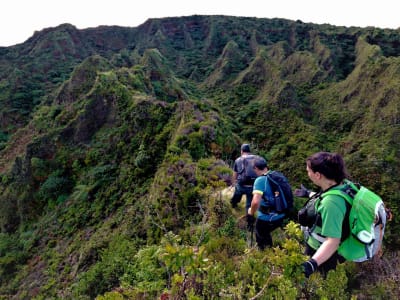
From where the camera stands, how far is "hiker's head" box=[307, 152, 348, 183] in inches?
102

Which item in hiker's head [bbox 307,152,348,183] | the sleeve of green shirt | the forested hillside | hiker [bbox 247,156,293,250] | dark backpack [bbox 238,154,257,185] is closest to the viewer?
the sleeve of green shirt

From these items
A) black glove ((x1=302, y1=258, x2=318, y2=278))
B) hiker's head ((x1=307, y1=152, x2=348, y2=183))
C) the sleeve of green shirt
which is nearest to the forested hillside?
black glove ((x1=302, y1=258, x2=318, y2=278))

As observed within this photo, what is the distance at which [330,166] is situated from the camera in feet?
8.52

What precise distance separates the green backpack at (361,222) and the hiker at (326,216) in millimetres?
66

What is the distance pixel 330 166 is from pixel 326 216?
48 centimetres

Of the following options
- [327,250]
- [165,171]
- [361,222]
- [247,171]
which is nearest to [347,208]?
[361,222]

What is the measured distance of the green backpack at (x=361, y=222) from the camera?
2.31m

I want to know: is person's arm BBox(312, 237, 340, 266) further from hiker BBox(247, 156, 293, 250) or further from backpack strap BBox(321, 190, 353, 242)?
hiker BBox(247, 156, 293, 250)

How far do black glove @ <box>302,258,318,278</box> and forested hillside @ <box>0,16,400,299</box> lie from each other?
0.05 m

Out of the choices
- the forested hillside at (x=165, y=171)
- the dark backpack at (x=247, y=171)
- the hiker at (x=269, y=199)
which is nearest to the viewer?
the forested hillside at (x=165, y=171)

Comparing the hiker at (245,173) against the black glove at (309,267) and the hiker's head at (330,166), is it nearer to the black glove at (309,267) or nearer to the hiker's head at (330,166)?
the hiker's head at (330,166)

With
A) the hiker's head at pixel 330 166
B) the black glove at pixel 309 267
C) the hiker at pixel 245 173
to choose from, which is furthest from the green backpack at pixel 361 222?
the hiker at pixel 245 173

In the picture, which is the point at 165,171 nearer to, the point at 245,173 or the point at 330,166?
the point at 245,173

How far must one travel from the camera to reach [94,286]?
8.41 metres
